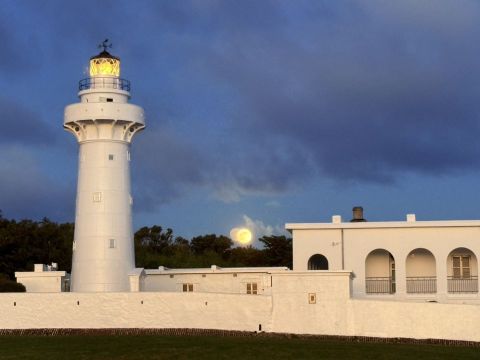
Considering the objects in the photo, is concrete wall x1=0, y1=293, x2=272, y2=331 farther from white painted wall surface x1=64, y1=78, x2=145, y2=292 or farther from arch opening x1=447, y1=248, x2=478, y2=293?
arch opening x1=447, y1=248, x2=478, y2=293

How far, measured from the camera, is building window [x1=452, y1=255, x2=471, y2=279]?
164ft

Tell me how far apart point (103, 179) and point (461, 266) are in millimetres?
16848

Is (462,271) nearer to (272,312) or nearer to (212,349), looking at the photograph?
(272,312)

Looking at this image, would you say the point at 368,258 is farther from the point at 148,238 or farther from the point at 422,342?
the point at 148,238

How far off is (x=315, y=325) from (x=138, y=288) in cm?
978

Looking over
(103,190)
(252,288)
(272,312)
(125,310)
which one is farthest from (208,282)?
(272,312)

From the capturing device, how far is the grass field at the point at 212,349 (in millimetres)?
35312

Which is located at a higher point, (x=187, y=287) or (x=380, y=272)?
(x=380, y=272)

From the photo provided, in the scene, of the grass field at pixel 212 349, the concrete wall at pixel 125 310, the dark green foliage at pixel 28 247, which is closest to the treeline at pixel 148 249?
the dark green foliage at pixel 28 247

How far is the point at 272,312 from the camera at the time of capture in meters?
41.9

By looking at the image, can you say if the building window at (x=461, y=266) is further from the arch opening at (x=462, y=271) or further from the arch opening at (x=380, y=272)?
the arch opening at (x=380, y=272)

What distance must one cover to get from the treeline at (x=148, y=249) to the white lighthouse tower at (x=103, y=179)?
169 inches

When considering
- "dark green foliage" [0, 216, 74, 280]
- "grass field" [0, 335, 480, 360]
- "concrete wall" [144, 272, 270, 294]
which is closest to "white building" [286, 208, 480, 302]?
"concrete wall" [144, 272, 270, 294]

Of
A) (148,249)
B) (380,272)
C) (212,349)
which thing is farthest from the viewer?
(148,249)
